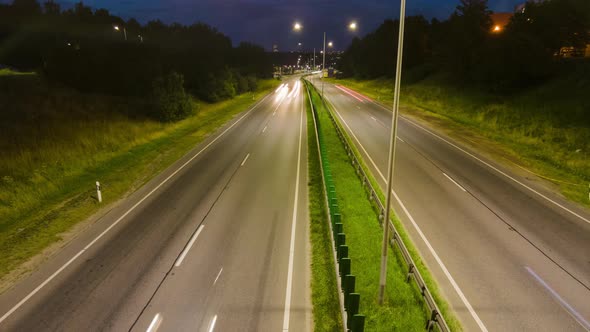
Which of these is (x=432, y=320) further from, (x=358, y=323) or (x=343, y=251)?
(x=343, y=251)

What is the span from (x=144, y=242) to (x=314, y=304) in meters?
6.94

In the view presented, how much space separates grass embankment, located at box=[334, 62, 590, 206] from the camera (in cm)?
2067

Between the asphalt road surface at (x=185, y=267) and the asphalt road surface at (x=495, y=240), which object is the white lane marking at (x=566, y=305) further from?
the asphalt road surface at (x=185, y=267)

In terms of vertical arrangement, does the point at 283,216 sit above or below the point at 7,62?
below

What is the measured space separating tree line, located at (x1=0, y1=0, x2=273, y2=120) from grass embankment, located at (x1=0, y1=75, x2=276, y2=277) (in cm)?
524

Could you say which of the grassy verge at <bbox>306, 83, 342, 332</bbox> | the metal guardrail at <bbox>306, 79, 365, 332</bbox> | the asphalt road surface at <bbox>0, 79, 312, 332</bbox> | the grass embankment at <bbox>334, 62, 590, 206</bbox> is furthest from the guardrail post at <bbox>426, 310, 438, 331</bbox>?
the grass embankment at <bbox>334, 62, 590, 206</bbox>

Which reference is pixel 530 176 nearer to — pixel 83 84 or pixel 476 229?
pixel 476 229

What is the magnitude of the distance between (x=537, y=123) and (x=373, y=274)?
26.5 meters

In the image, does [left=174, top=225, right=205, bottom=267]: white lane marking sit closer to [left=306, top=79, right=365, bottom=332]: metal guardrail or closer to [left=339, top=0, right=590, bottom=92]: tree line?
[left=306, top=79, right=365, bottom=332]: metal guardrail

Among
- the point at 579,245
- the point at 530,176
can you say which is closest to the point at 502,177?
the point at 530,176

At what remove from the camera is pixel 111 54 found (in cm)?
4841

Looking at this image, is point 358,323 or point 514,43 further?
point 514,43

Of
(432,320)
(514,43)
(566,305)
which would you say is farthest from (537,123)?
(432,320)

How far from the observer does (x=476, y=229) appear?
43.3 feet
